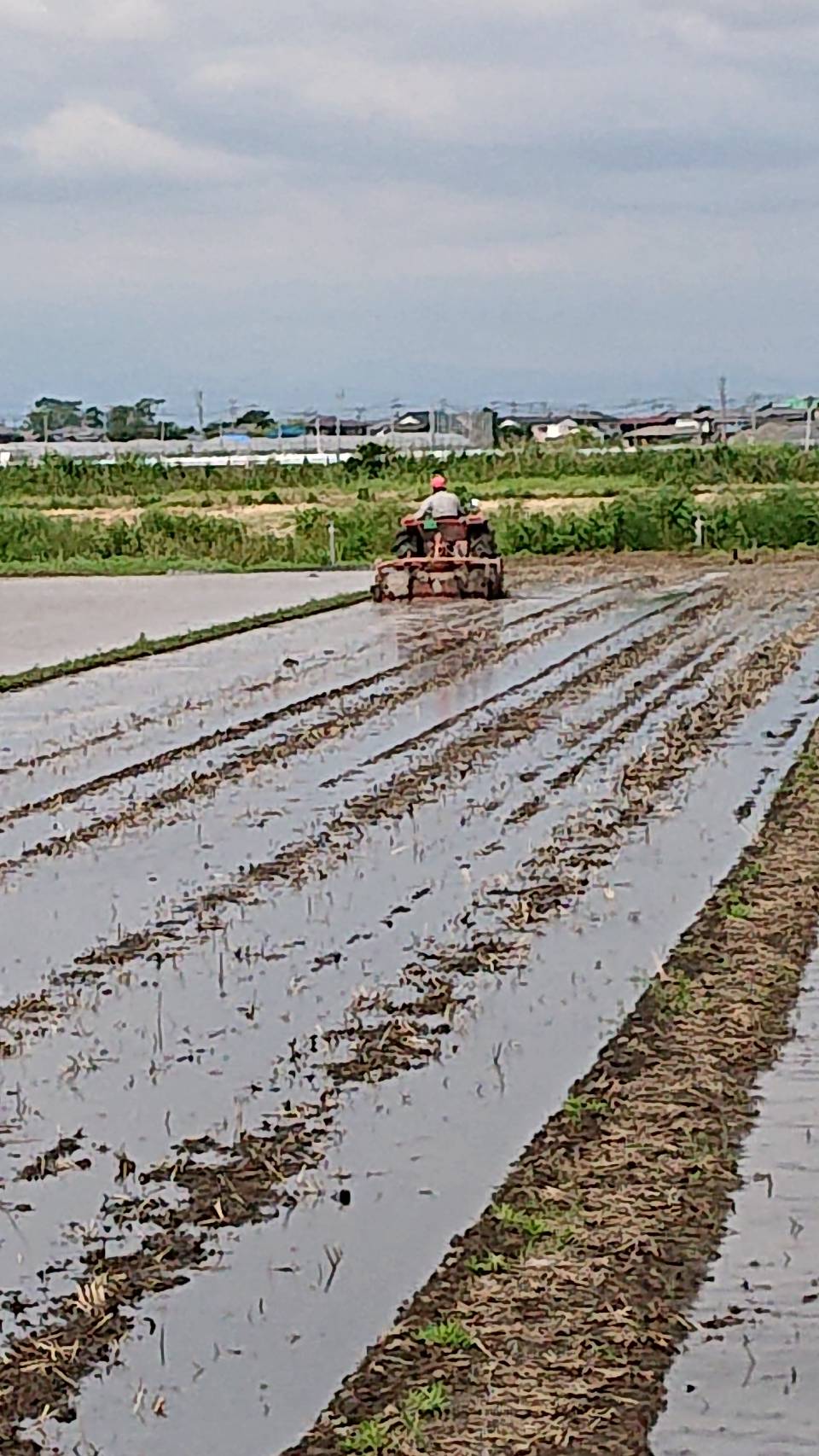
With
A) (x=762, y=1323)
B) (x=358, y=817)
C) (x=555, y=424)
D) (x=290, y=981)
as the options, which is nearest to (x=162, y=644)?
(x=358, y=817)

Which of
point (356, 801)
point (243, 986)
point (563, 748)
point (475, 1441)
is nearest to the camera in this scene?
point (475, 1441)

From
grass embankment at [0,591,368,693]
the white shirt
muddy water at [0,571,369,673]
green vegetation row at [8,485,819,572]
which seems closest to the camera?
grass embankment at [0,591,368,693]

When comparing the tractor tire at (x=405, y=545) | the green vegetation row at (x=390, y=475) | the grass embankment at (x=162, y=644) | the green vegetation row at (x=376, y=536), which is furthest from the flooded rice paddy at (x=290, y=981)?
the green vegetation row at (x=390, y=475)

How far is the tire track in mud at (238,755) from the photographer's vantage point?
10.1 metres

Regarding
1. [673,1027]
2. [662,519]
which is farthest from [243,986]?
[662,519]

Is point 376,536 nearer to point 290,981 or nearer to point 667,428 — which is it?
point 290,981

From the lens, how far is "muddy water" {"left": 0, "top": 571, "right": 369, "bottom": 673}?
20.0 m

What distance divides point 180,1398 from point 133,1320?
0.37 m

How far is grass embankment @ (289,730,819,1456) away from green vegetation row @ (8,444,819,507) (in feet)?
126

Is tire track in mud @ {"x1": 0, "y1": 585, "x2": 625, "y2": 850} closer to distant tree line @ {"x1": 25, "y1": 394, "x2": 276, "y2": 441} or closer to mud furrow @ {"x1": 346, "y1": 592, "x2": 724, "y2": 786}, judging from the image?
mud furrow @ {"x1": 346, "y1": 592, "x2": 724, "y2": 786}

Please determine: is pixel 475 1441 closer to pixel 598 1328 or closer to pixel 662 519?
pixel 598 1328

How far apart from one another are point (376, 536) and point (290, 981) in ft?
89.1

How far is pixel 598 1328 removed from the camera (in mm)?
4242

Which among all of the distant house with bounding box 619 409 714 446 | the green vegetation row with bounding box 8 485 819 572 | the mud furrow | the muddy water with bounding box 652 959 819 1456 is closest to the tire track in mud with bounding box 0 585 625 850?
the mud furrow
